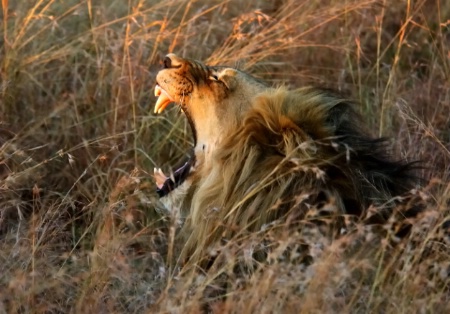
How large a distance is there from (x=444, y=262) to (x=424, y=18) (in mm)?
2625

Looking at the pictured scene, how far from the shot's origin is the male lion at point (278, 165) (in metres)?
3.30

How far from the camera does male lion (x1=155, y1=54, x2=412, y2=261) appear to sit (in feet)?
10.8

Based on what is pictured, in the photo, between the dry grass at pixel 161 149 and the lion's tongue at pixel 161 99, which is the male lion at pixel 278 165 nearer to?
the dry grass at pixel 161 149

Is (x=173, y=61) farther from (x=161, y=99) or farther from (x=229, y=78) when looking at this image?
(x=229, y=78)

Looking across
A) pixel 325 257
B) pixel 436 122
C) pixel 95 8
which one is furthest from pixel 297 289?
pixel 95 8

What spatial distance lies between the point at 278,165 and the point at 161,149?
6.25ft

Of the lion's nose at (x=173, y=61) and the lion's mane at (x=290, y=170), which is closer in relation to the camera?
the lion's mane at (x=290, y=170)

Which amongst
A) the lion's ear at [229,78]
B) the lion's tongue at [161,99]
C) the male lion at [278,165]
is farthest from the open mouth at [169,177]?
the lion's ear at [229,78]

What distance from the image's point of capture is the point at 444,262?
3129mm

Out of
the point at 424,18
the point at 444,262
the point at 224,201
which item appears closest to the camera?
the point at 444,262

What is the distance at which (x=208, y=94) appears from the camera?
3734 mm

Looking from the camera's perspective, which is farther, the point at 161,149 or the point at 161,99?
the point at 161,149

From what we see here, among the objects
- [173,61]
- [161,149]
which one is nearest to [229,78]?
[173,61]

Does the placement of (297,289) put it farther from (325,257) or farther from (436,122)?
(436,122)
